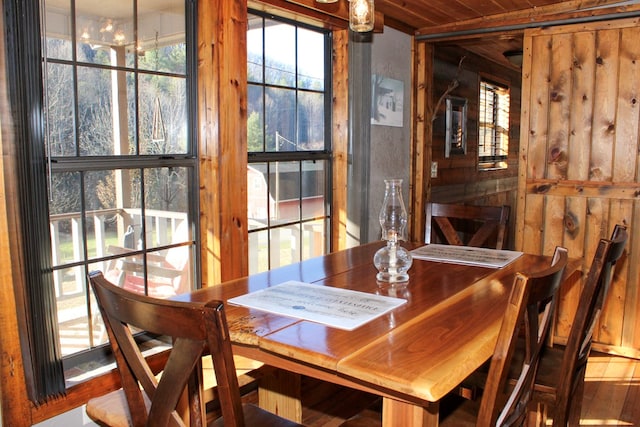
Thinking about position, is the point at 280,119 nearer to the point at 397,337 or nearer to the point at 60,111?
the point at 60,111

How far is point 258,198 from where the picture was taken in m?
3.03

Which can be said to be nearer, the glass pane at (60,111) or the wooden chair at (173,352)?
the wooden chair at (173,352)

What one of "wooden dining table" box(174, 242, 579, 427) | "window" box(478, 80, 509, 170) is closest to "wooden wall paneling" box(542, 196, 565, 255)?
"wooden dining table" box(174, 242, 579, 427)

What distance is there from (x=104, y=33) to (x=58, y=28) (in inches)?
7.7

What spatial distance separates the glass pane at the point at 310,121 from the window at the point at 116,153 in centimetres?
85

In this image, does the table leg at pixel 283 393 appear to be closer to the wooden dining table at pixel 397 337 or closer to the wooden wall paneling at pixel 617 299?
the wooden dining table at pixel 397 337

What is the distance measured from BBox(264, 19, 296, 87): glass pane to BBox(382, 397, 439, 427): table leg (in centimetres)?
214

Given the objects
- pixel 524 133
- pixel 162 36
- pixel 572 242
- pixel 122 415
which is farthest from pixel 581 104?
pixel 122 415

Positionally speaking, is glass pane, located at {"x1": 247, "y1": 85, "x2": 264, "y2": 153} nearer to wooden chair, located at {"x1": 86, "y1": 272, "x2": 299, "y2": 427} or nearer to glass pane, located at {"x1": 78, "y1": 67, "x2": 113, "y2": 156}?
glass pane, located at {"x1": 78, "y1": 67, "x2": 113, "y2": 156}

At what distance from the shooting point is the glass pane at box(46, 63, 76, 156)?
81.3 inches

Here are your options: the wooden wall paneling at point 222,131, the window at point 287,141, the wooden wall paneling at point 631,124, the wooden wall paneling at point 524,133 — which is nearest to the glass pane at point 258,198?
the window at point 287,141

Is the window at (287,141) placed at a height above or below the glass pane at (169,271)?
above

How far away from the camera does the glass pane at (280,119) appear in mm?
3065

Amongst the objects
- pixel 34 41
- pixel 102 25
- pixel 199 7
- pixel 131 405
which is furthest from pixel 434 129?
pixel 131 405
